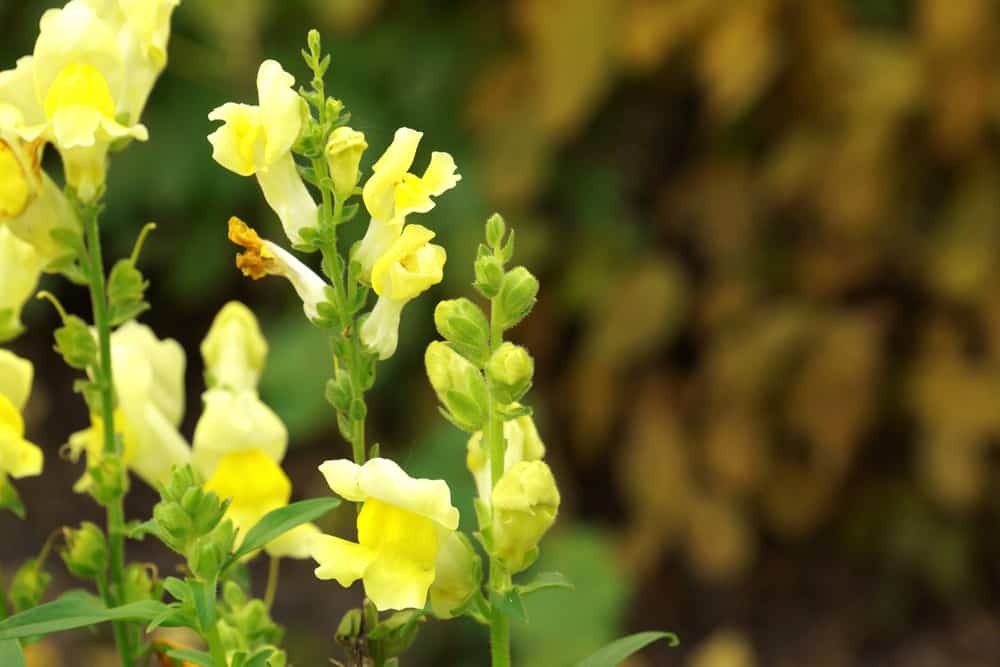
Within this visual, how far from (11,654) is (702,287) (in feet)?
6.15

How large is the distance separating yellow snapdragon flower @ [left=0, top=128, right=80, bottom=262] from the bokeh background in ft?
4.04

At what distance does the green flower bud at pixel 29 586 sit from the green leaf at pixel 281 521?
0.14m

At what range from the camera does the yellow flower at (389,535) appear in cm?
49

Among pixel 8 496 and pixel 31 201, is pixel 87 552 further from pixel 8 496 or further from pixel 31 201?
pixel 31 201

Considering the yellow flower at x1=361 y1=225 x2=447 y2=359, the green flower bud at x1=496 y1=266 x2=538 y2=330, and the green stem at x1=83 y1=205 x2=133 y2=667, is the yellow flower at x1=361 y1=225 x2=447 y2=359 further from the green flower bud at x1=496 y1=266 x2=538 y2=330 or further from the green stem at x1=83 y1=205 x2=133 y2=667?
the green stem at x1=83 y1=205 x2=133 y2=667

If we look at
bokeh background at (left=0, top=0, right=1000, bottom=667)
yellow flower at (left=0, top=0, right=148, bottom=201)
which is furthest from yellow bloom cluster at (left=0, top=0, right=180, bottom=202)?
bokeh background at (left=0, top=0, right=1000, bottom=667)

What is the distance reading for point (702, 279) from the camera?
7.70 feet

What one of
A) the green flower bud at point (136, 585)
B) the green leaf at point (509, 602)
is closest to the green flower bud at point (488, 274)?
the green leaf at point (509, 602)

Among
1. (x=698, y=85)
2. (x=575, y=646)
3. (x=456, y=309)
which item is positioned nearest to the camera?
(x=456, y=309)

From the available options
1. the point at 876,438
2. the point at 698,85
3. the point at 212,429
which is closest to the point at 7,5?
the point at 698,85

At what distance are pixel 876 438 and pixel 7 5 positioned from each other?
1654 mm

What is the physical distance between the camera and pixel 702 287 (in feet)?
7.59

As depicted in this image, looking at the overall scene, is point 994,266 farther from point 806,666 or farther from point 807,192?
point 806,666

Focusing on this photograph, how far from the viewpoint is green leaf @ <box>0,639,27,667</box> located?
504 millimetres
